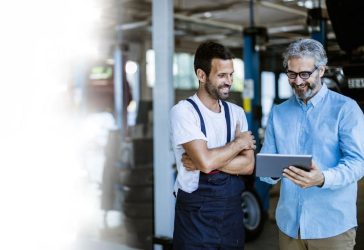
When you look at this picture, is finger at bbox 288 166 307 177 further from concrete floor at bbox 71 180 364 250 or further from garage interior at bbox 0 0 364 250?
garage interior at bbox 0 0 364 250

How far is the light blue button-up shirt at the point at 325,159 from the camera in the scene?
2.03 m

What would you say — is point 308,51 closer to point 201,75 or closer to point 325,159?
point 325,159

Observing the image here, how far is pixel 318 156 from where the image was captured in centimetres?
214

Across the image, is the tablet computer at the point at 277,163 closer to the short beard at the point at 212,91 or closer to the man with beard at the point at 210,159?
the man with beard at the point at 210,159

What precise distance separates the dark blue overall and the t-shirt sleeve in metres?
0.04

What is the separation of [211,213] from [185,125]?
0.45 meters

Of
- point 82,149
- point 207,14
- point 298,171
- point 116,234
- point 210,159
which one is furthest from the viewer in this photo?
point 207,14

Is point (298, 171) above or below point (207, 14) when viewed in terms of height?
below

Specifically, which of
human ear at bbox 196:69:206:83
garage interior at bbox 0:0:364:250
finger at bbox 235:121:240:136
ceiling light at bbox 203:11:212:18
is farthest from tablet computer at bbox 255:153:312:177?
ceiling light at bbox 203:11:212:18

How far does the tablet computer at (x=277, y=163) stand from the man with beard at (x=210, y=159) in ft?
1.39

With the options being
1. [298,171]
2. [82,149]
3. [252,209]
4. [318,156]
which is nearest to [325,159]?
[318,156]

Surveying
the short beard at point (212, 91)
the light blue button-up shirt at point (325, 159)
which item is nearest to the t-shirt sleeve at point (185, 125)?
the short beard at point (212, 91)

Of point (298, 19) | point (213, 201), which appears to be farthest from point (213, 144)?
point (298, 19)

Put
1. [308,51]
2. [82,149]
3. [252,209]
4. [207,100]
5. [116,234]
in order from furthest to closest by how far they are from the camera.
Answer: [82,149]
[116,234]
[252,209]
[207,100]
[308,51]
